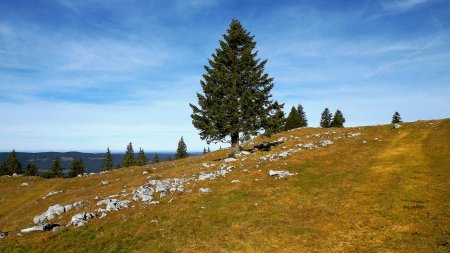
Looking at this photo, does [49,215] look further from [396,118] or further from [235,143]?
[396,118]

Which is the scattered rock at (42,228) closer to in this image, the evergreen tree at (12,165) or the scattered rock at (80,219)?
the scattered rock at (80,219)

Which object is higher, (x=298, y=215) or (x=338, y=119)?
(x=338, y=119)

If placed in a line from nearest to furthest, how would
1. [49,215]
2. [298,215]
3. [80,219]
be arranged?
[298,215] → [80,219] → [49,215]

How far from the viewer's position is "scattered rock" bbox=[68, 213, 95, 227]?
2597cm

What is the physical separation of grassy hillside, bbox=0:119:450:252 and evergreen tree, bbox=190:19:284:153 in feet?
36.7

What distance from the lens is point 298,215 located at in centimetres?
2422

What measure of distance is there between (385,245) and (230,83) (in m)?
34.7

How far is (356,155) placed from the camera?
40.5 metres

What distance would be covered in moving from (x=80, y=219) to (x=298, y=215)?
55.7ft

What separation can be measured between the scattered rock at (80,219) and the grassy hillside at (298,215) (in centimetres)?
88

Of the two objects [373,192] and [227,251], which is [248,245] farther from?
[373,192]

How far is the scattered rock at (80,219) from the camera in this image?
26.0 m

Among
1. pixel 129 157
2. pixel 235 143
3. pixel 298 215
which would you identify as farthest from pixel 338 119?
pixel 298 215

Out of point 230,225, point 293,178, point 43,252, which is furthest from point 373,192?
point 43,252
